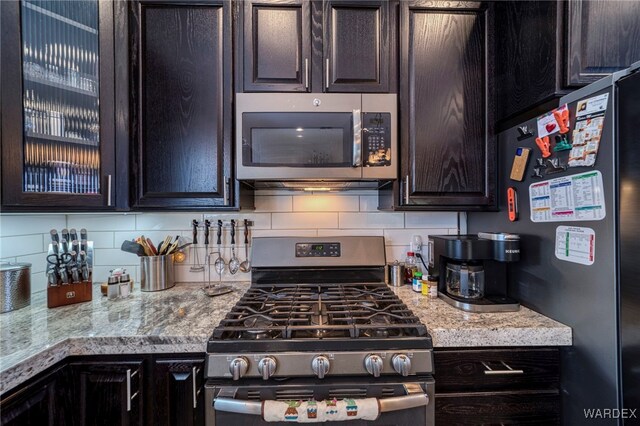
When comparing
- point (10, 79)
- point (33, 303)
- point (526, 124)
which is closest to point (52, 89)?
point (10, 79)

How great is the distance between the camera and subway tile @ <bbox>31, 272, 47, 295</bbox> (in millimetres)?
1381

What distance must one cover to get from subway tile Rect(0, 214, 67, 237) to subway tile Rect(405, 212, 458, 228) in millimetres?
2038

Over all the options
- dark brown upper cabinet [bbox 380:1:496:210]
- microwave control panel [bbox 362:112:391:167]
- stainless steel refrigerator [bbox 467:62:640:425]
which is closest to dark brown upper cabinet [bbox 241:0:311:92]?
microwave control panel [bbox 362:112:391:167]

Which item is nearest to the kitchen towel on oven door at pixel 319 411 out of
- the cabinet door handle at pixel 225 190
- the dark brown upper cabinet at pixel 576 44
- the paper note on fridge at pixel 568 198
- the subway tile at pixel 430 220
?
the cabinet door handle at pixel 225 190

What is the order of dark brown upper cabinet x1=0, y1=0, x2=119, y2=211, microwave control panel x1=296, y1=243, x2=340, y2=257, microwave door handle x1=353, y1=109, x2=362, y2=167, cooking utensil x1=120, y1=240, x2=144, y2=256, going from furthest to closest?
microwave control panel x1=296, y1=243, x2=340, y2=257, cooking utensil x1=120, y1=240, x2=144, y2=256, microwave door handle x1=353, y1=109, x2=362, y2=167, dark brown upper cabinet x1=0, y1=0, x2=119, y2=211

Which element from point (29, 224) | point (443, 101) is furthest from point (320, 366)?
point (29, 224)

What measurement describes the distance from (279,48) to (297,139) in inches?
18.1

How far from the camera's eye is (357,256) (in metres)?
1.55

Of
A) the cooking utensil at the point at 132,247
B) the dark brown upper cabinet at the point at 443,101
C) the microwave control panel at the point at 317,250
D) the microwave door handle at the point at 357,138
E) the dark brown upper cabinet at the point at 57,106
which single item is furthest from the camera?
the microwave control panel at the point at 317,250

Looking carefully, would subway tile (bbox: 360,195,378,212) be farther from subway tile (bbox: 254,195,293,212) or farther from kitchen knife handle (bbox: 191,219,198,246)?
kitchen knife handle (bbox: 191,219,198,246)

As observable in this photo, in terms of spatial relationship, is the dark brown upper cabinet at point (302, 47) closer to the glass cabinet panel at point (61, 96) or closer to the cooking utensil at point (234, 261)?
the glass cabinet panel at point (61, 96)

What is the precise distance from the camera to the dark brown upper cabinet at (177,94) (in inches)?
49.9

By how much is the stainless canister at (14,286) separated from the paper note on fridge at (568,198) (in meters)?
2.26

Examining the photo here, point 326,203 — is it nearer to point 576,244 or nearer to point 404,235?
point 404,235
